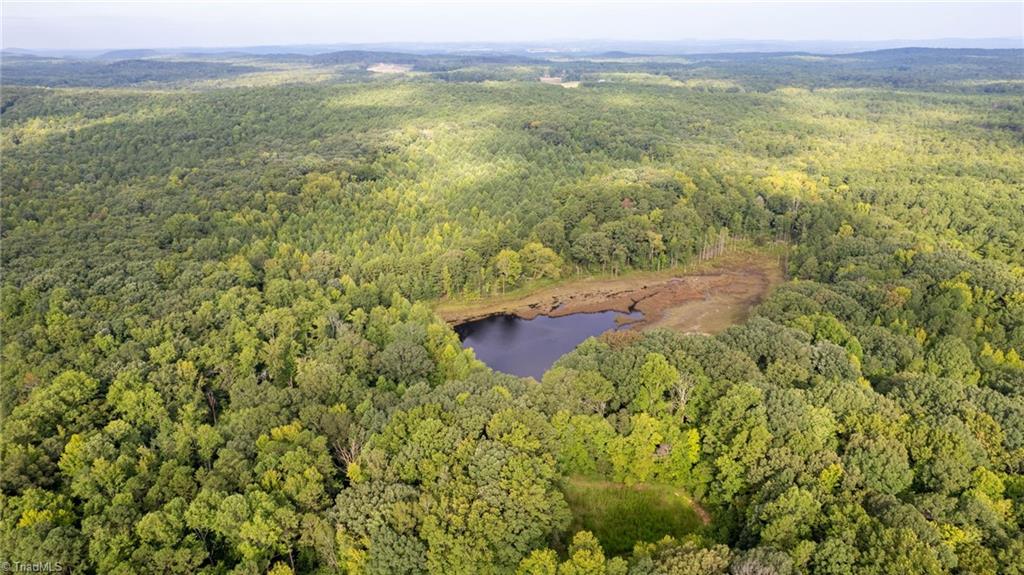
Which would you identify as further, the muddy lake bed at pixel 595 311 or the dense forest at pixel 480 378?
the muddy lake bed at pixel 595 311

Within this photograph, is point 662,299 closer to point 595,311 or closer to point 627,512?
point 595,311

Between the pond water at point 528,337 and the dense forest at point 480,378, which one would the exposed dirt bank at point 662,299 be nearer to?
the pond water at point 528,337

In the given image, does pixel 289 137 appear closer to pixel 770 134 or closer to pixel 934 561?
pixel 770 134

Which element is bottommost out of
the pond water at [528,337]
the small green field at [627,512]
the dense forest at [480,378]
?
the pond water at [528,337]

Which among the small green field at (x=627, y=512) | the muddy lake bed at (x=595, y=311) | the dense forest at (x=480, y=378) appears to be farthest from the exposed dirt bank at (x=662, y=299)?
the small green field at (x=627, y=512)

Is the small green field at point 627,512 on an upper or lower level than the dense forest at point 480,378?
lower

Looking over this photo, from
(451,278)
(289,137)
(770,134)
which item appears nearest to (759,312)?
(451,278)
